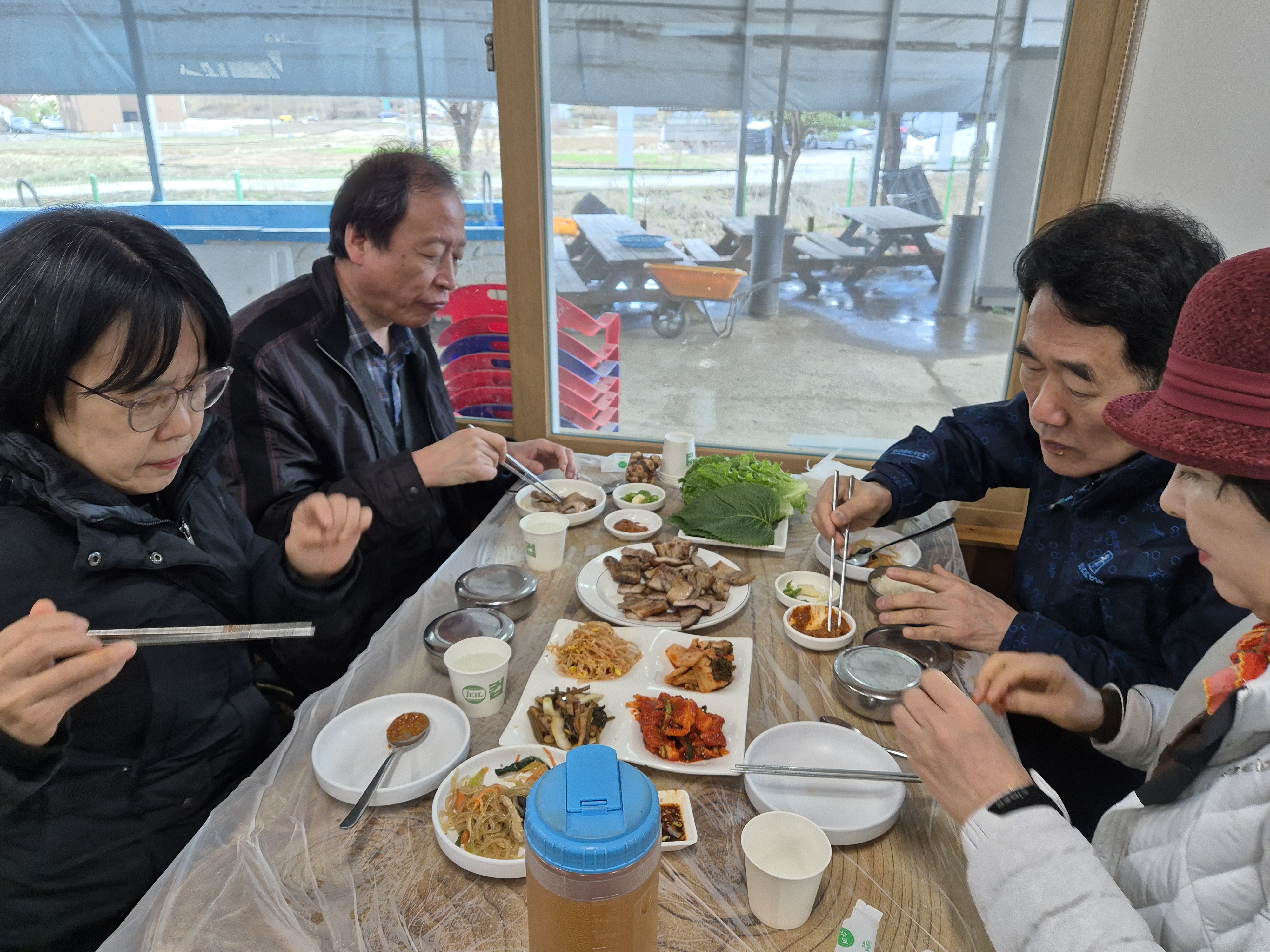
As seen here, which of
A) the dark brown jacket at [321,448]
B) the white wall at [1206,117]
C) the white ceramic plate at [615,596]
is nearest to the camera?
the white ceramic plate at [615,596]

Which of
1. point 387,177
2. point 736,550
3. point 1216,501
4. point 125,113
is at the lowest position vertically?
point 736,550

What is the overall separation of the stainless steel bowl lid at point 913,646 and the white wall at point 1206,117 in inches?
74.4

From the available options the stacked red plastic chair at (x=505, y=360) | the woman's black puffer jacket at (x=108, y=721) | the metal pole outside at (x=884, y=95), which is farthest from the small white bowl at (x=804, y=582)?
the metal pole outside at (x=884, y=95)

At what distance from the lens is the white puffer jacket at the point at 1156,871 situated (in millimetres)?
901

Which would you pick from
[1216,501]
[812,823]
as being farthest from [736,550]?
[1216,501]

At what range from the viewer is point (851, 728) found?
138 cm

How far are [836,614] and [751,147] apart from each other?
198 cm

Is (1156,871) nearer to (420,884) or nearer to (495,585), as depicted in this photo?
(420,884)

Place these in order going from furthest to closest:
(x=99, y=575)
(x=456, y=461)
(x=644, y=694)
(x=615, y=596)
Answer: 1. (x=456, y=461)
2. (x=615, y=596)
3. (x=644, y=694)
4. (x=99, y=575)

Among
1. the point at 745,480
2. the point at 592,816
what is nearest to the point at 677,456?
the point at 745,480

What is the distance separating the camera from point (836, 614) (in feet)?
5.87

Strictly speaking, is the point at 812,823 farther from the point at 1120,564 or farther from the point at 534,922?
the point at 1120,564

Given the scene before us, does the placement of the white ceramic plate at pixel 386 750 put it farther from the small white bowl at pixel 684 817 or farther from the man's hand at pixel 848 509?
the man's hand at pixel 848 509

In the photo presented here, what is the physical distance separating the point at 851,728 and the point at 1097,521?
89cm
